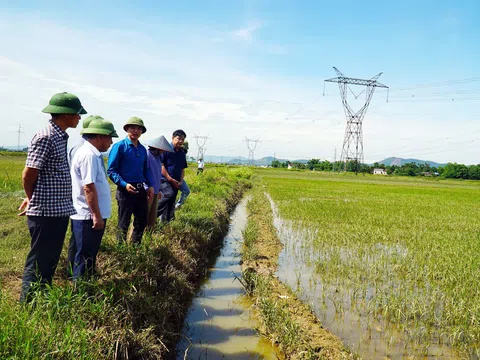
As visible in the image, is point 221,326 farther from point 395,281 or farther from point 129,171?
point 395,281

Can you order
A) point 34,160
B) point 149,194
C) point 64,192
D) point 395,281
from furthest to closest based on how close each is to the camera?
point 395,281
point 149,194
point 64,192
point 34,160

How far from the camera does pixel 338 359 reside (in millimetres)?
2961

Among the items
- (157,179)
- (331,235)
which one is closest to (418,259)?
(331,235)

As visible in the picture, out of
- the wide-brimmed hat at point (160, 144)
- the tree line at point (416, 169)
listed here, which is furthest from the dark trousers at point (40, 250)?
the tree line at point (416, 169)

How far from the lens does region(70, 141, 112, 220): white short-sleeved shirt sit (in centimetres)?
287

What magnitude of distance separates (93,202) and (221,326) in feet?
6.26

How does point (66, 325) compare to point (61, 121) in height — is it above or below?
below

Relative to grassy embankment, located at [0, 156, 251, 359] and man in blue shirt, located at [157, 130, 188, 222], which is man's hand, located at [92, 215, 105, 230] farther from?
man in blue shirt, located at [157, 130, 188, 222]

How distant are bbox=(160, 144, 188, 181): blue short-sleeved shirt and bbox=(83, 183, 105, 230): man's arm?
268 cm

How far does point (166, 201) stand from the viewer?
5676mm

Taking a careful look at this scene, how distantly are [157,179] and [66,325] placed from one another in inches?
105

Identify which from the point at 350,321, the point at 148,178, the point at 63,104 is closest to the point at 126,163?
the point at 148,178

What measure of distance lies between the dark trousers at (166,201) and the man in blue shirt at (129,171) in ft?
4.39

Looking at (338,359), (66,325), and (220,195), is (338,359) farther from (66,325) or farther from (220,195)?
(220,195)
